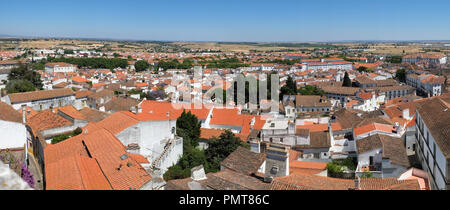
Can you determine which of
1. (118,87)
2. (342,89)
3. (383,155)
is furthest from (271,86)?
(383,155)

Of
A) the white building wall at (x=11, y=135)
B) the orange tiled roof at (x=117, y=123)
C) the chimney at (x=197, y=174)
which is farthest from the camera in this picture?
the orange tiled roof at (x=117, y=123)

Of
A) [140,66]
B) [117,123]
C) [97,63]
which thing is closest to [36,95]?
[117,123]

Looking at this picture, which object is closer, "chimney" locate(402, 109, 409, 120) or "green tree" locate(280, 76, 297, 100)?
"chimney" locate(402, 109, 409, 120)

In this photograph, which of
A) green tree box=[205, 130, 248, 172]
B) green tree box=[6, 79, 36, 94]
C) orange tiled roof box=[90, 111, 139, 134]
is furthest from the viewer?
green tree box=[6, 79, 36, 94]

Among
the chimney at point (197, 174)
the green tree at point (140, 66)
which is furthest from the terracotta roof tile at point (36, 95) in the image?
the green tree at point (140, 66)

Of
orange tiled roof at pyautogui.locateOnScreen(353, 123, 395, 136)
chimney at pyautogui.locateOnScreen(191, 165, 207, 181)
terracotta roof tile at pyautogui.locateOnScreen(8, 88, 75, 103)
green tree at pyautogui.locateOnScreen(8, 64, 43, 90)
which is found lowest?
orange tiled roof at pyautogui.locateOnScreen(353, 123, 395, 136)

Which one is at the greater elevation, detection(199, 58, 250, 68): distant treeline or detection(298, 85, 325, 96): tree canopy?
detection(199, 58, 250, 68): distant treeline

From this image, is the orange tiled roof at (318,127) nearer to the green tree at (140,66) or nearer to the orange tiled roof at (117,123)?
the orange tiled roof at (117,123)

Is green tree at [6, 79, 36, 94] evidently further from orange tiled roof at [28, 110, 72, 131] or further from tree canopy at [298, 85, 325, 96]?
tree canopy at [298, 85, 325, 96]

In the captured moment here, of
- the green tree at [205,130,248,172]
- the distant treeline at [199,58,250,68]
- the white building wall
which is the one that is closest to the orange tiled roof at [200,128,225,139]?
the green tree at [205,130,248,172]

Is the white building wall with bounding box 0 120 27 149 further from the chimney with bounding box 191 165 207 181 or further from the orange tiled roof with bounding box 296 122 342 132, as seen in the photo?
the orange tiled roof with bounding box 296 122 342 132

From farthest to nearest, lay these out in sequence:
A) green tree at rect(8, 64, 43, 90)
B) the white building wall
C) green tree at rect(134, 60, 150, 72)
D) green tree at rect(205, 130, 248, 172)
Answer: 1. green tree at rect(134, 60, 150, 72)
2. green tree at rect(8, 64, 43, 90)
3. green tree at rect(205, 130, 248, 172)
4. the white building wall

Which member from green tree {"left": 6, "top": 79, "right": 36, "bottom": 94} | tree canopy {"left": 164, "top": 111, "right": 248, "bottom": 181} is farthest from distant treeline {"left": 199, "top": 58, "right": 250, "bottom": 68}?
tree canopy {"left": 164, "top": 111, "right": 248, "bottom": 181}
